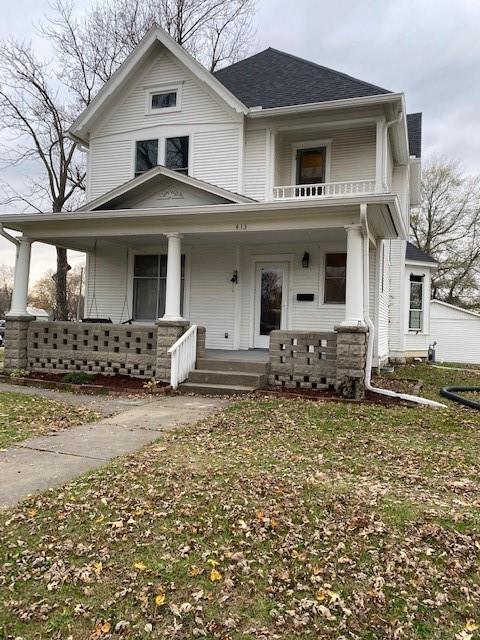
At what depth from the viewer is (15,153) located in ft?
66.2

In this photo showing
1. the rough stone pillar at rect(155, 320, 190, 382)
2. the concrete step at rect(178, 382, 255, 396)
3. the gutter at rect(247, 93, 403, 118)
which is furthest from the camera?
the gutter at rect(247, 93, 403, 118)

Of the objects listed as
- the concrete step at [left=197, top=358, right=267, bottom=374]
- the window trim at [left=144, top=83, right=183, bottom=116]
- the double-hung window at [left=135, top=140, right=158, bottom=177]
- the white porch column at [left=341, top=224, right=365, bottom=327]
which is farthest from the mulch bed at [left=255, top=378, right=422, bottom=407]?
the window trim at [left=144, top=83, right=183, bottom=116]

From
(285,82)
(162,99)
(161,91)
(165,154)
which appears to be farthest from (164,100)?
(285,82)

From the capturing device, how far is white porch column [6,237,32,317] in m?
10.4

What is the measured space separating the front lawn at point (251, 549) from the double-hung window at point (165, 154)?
9040 mm

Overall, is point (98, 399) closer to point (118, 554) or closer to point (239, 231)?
point (239, 231)

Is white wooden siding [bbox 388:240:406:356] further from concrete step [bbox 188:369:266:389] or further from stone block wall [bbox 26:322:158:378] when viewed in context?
stone block wall [bbox 26:322:158:378]

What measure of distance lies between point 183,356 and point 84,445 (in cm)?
387

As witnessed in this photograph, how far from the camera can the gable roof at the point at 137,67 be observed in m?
11.3

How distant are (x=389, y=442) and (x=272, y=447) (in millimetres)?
1431

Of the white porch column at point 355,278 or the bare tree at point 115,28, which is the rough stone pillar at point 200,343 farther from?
the bare tree at point 115,28

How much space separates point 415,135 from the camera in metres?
14.7

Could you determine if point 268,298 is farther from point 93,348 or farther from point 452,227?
point 452,227

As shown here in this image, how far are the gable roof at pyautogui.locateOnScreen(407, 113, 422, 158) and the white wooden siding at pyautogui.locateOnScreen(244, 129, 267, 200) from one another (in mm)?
5707
